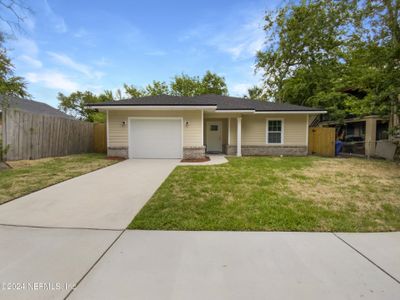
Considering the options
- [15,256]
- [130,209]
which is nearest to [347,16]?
[130,209]

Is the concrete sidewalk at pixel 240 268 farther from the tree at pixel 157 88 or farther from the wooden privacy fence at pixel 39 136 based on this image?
the tree at pixel 157 88

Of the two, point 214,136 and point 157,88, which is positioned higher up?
point 157,88

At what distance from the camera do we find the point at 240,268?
2193 mm

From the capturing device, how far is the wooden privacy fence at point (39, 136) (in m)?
8.70

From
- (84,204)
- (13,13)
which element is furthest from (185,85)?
(84,204)

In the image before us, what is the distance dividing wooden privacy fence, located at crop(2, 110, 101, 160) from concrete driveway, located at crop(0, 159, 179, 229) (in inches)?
195


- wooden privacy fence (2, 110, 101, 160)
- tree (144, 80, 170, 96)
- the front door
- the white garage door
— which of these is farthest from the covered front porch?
tree (144, 80, 170, 96)

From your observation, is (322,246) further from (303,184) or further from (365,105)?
(365,105)

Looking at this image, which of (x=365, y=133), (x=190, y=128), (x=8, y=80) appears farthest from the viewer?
(x=365, y=133)

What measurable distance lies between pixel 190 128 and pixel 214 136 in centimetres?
339

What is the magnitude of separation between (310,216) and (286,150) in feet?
33.3

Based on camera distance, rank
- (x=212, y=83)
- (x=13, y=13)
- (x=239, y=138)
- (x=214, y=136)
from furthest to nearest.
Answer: (x=212, y=83) → (x=214, y=136) → (x=239, y=138) → (x=13, y=13)

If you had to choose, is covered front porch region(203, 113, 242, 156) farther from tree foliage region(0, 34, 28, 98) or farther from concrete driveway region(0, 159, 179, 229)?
tree foliage region(0, 34, 28, 98)

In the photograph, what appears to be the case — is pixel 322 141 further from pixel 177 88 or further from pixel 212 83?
pixel 177 88
